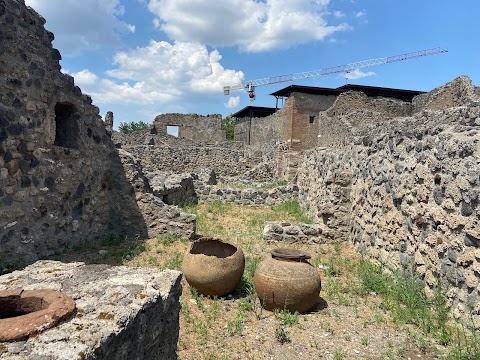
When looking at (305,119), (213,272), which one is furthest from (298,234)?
(305,119)

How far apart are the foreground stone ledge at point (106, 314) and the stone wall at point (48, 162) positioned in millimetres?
3149

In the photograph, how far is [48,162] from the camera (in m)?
6.76

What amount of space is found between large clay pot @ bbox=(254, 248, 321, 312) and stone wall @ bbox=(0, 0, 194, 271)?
403cm

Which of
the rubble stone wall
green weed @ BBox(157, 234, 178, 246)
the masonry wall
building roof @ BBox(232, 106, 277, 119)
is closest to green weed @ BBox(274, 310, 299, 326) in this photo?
green weed @ BBox(157, 234, 178, 246)

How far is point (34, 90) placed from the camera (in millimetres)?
6531

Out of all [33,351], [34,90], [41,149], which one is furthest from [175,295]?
[34,90]

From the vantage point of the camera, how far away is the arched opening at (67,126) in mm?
7664

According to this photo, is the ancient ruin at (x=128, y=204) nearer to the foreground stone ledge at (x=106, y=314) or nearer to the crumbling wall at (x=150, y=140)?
the foreground stone ledge at (x=106, y=314)

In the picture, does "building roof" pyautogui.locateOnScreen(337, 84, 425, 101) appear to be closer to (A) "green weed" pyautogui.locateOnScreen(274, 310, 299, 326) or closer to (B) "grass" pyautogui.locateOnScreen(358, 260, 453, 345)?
(B) "grass" pyautogui.locateOnScreen(358, 260, 453, 345)

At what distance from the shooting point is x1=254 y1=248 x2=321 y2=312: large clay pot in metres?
5.01

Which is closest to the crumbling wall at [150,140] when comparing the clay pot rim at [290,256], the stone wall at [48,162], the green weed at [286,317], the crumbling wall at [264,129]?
the crumbling wall at [264,129]

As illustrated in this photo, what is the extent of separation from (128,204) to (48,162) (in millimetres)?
2151

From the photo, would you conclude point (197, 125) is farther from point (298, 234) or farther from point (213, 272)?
point (213, 272)

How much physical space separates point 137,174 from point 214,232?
2485mm
